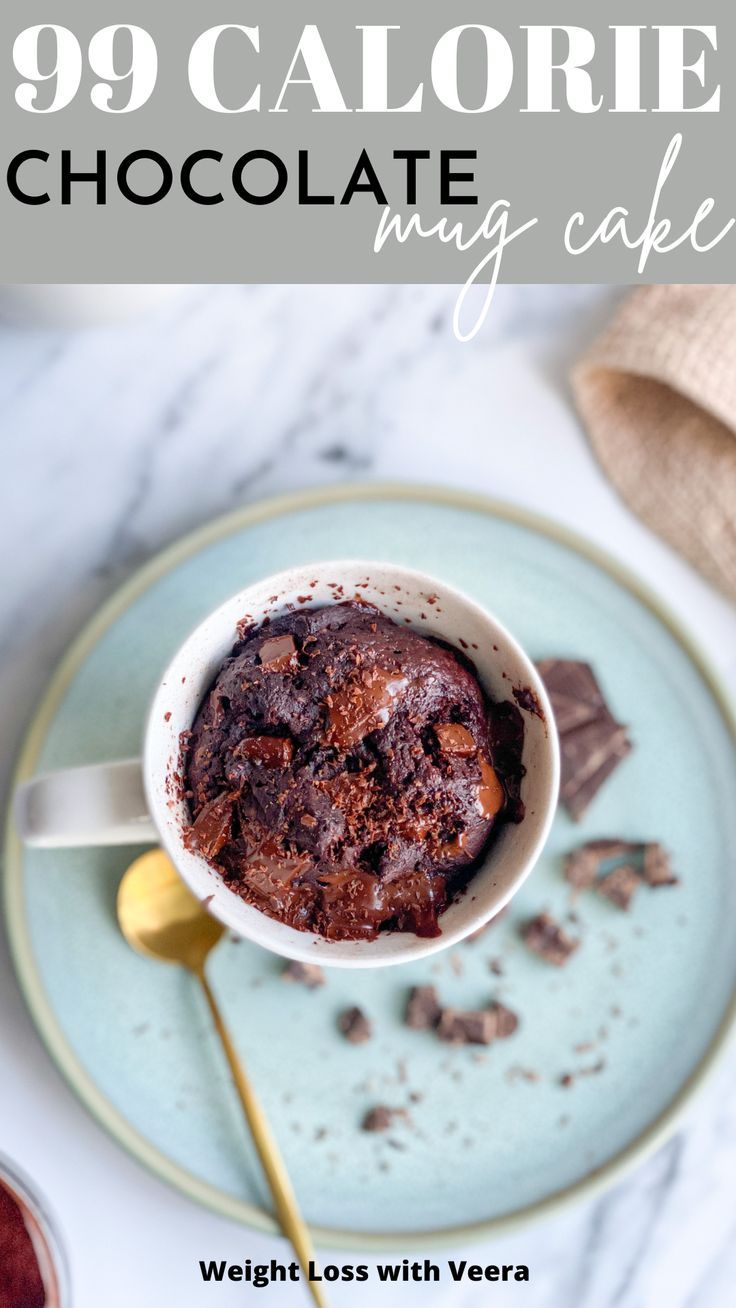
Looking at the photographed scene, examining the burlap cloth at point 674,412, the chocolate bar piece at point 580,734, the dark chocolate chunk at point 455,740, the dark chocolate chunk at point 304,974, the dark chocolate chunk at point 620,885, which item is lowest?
the dark chocolate chunk at point 620,885

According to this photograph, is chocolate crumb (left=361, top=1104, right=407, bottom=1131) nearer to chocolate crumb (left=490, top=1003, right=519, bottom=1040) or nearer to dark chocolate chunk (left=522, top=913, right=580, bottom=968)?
chocolate crumb (left=490, top=1003, right=519, bottom=1040)

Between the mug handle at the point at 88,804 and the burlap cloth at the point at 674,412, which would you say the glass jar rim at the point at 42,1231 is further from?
the burlap cloth at the point at 674,412

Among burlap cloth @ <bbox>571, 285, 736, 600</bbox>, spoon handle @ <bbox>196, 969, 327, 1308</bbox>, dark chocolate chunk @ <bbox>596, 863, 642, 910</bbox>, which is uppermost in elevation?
burlap cloth @ <bbox>571, 285, 736, 600</bbox>

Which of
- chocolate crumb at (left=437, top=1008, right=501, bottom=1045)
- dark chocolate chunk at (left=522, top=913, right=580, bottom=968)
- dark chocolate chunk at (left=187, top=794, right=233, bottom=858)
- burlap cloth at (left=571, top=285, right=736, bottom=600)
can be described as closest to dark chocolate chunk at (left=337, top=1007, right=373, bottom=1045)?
chocolate crumb at (left=437, top=1008, right=501, bottom=1045)

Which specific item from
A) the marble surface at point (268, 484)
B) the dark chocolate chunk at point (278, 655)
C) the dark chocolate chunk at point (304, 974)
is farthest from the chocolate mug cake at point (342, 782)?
the marble surface at point (268, 484)

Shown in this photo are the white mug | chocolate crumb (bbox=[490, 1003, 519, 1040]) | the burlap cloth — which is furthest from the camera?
the burlap cloth

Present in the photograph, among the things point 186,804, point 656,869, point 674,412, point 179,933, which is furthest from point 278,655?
point 674,412

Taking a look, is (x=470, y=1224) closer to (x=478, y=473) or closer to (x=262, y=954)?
(x=262, y=954)

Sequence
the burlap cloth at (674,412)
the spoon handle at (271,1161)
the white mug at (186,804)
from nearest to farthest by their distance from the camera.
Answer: the white mug at (186,804)
the spoon handle at (271,1161)
the burlap cloth at (674,412)
